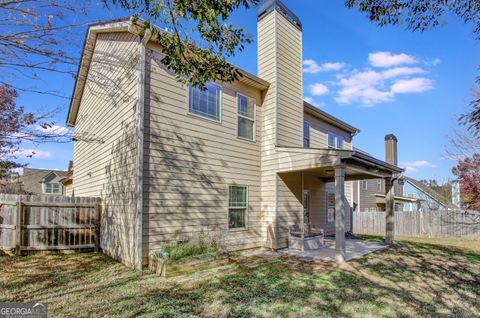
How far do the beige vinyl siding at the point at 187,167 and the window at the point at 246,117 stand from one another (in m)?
0.22

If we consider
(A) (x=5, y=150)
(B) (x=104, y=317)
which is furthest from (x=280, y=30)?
(A) (x=5, y=150)

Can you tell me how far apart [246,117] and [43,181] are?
28277 mm

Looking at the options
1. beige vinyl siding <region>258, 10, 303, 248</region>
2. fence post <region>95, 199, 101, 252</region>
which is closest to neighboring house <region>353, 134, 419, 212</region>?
beige vinyl siding <region>258, 10, 303, 248</region>

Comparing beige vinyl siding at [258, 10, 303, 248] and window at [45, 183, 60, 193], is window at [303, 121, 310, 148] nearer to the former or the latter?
beige vinyl siding at [258, 10, 303, 248]

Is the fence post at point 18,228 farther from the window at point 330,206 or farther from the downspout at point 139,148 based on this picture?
the window at point 330,206

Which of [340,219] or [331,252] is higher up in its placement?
[340,219]

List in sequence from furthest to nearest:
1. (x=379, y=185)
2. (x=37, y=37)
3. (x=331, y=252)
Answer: (x=379, y=185), (x=331, y=252), (x=37, y=37)

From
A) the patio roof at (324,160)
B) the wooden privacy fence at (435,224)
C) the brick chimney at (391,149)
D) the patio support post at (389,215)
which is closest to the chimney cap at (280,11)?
the patio roof at (324,160)

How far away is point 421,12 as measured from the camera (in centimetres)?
444

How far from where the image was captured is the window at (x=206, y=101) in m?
7.67

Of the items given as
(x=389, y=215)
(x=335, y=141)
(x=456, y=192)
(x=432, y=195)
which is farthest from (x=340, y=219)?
(x=432, y=195)

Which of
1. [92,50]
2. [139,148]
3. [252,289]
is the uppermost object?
[92,50]

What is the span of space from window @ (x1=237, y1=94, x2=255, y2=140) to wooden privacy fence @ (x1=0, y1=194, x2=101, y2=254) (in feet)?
16.8

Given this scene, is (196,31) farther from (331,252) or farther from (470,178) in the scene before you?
(470,178)
